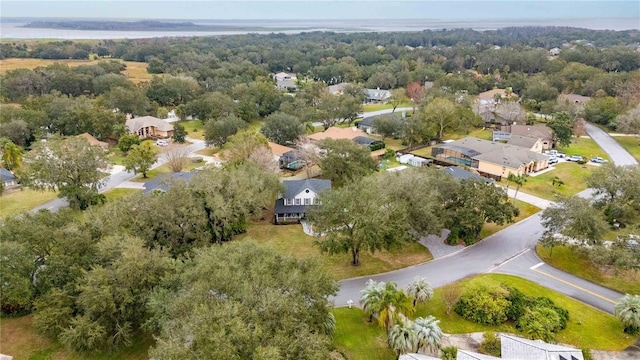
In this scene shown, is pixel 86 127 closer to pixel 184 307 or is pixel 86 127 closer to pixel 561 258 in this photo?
pixel 184 307

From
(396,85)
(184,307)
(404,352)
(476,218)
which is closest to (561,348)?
(404,352)

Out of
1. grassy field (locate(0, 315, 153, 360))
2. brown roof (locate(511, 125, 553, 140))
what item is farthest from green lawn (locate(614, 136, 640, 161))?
grassy field (locate(0, 315, 153, 360))

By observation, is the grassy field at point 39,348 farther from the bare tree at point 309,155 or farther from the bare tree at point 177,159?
the bare tree at point 309,155

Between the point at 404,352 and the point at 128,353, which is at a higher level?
the point at 404,352

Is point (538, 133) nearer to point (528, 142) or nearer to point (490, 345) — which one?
point (528, 142)

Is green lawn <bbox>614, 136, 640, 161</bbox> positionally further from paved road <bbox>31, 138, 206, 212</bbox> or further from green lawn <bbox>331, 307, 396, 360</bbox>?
paved road <bbox>31, 138, 206, 212</bbox>

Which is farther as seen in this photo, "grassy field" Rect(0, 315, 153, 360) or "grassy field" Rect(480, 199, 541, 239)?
"grassy field" Rect(480, 199, 541, 239)
